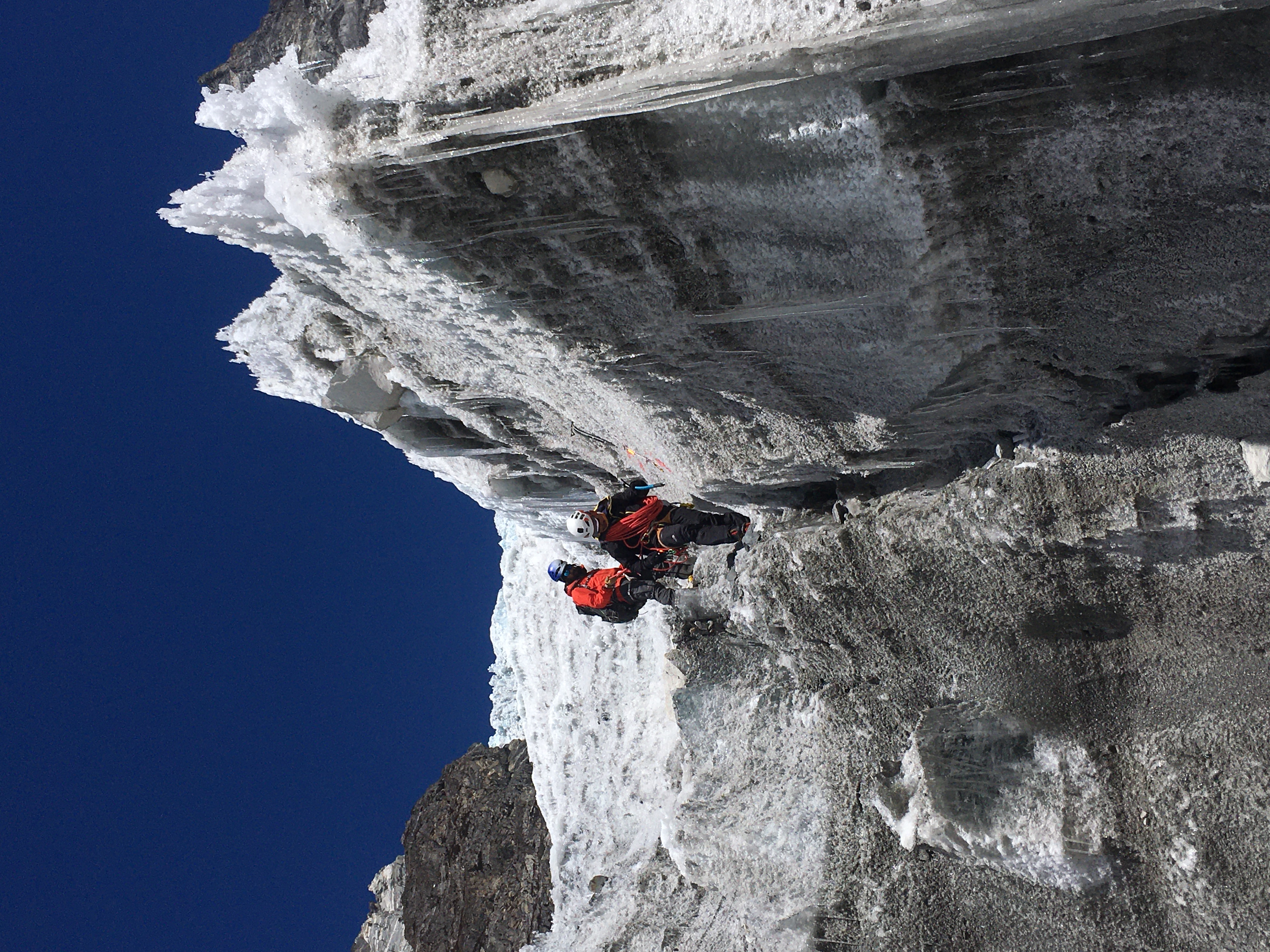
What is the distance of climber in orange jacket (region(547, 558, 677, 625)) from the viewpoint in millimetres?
5355

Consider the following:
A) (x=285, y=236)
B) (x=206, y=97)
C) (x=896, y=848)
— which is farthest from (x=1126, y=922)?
(x=206, y=97)

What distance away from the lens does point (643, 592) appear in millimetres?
5340

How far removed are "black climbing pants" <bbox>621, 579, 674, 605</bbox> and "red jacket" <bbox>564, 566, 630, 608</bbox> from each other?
0.04m

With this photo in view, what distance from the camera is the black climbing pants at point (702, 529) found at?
16.2 feet

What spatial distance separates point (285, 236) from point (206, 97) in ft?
1.71

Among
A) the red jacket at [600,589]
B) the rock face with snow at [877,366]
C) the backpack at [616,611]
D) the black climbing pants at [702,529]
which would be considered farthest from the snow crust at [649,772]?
the black climbing pants at [702,529]

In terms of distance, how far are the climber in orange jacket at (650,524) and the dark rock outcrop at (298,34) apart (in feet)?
10.9

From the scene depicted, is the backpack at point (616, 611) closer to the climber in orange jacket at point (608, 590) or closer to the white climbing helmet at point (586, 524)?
the climber in orange jacket at point (608, 590)

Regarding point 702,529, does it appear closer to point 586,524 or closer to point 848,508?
point 586,524

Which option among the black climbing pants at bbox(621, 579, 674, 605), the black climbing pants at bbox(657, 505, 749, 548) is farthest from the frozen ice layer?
the black climbing pants at bbox(621, 579, 674, 605)

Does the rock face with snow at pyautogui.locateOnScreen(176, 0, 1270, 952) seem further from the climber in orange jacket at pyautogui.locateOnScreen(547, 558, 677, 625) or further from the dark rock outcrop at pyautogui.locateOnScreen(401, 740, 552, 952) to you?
the dark rock outcrop at pyautogui.locateOnScreen(401, 740, 552, 952)

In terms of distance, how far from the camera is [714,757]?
5.11m

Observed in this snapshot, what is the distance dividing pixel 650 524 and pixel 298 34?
225 inches

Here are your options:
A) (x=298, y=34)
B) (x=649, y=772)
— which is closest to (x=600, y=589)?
(x=649, y=772)
